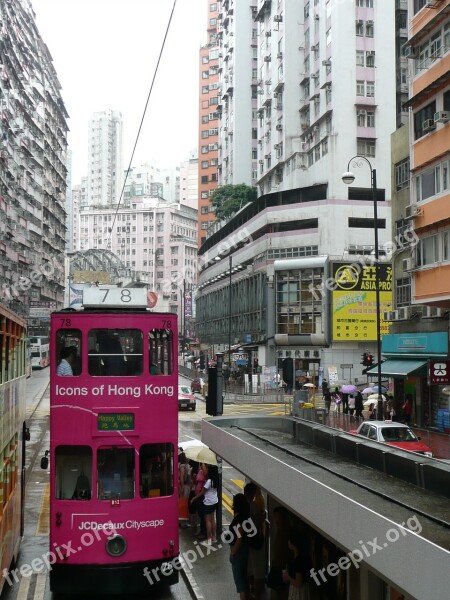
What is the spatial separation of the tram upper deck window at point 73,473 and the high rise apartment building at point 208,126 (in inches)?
4365

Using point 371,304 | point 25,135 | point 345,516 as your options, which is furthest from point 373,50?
point 345,516

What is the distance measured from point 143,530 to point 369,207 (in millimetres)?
51618

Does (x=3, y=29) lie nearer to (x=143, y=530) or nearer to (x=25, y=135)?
(x=25, y=135)

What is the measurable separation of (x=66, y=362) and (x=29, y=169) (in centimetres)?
8697

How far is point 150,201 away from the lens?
573ft

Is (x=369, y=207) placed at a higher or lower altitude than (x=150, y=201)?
lower

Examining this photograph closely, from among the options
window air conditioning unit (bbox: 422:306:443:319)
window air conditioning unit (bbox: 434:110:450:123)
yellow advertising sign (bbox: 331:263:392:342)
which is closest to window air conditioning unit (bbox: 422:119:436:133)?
window air conditioning unit (bbox: 434:110:450:123)

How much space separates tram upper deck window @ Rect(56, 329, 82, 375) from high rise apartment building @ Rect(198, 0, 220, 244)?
110735mm

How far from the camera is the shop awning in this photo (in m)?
33.3

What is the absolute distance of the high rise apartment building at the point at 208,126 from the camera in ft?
403

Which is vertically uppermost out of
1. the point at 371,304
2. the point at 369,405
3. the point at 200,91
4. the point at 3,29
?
the point at 200,91

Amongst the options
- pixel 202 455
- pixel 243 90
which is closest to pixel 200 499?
pixel 202 455

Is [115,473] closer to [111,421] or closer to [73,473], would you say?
[73,473]

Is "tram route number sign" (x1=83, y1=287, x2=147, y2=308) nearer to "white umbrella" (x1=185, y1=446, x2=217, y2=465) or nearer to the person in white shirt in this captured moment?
the person in white shirt
